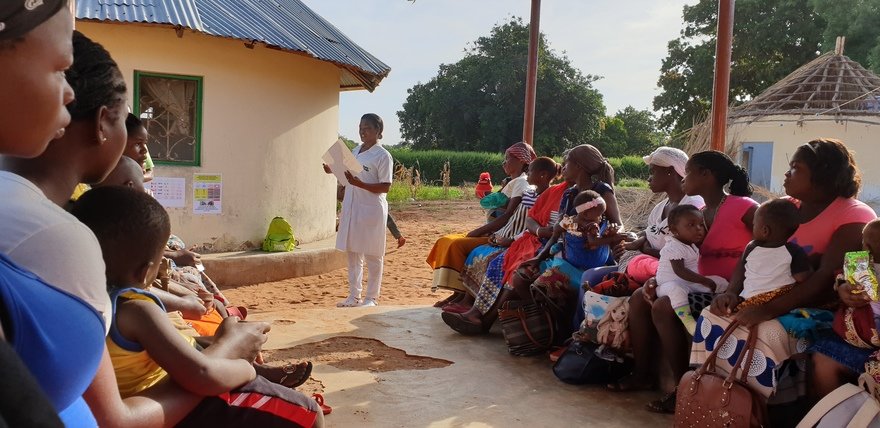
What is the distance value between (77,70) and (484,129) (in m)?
39.7

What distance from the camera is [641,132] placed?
52.4 metres

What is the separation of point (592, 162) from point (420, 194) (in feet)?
53.1

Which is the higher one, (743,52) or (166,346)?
(743,52)

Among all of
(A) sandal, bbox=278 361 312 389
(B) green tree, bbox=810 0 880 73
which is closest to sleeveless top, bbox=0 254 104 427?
(A) sandal, bbox=278 361 312 389

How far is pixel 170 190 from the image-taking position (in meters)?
8.34

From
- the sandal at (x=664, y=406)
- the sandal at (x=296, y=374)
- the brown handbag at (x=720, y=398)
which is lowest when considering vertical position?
the sandal at (x=664, y=406)

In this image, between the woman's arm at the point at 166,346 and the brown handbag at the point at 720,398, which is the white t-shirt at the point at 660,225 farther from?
the woman's arm at the point at 166,346

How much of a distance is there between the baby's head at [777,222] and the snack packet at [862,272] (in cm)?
37

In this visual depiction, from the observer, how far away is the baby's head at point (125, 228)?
1767mm

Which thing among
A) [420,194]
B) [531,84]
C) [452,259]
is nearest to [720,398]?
[452,259]

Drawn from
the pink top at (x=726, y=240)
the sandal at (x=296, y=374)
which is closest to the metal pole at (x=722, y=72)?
the pink top at (x=726, y=240)

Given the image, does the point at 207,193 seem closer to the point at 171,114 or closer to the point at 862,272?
the point at 171,114

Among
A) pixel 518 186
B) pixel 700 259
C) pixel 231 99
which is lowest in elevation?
pixel 700 259

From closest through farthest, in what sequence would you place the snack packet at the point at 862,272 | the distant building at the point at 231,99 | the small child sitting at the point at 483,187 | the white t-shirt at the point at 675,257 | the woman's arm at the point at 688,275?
the snack packet at the point at 862,272 < the woman's arm at the point at 688,275 < the white t-shirt at the point at 675,257 < the small child sitting at the point at 483,187 < the distant building at the point at 231,99
